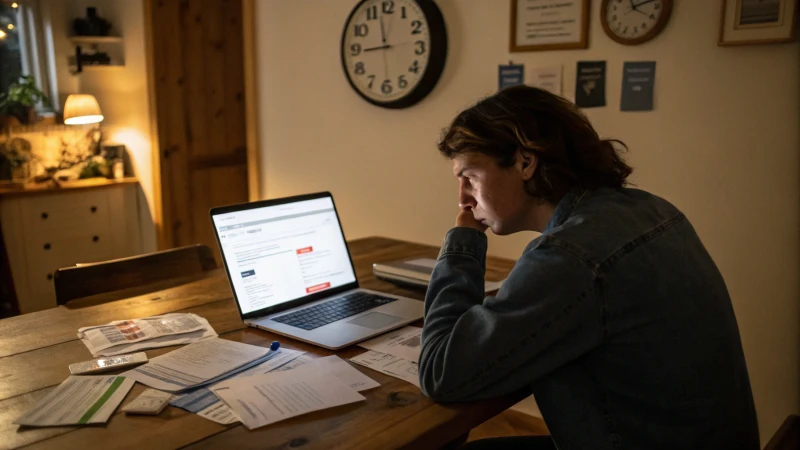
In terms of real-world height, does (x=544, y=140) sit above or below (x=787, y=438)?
above

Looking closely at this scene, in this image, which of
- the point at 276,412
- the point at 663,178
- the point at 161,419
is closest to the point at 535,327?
the point at 276,412

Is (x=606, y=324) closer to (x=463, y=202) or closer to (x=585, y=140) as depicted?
(x=585, y=140)

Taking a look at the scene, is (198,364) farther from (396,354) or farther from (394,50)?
(394,50)

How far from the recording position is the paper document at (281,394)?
3.57 ft

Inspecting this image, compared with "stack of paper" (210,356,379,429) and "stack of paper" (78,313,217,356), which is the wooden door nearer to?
"stack of paper" (78,313,217,356)

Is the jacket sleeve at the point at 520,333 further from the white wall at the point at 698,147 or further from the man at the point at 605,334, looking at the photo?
the white wall at the point at 698,147

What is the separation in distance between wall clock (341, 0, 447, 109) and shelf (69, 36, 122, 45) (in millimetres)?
1819

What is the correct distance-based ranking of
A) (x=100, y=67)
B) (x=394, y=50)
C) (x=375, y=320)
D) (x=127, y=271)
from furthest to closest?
(x=100, y=67) → (x=394, y=50) → (x=127, y=271) → (x=375, y=320)

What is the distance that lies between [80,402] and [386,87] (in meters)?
2.13

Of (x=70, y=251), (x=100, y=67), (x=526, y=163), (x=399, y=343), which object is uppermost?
(x=100, y=67)

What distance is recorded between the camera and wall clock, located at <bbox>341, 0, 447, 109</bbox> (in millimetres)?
2785

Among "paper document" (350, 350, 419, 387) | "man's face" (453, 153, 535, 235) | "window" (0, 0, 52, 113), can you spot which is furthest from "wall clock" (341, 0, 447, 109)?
"window" (0, 0, 52, 113)

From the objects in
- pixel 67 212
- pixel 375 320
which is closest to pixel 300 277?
pixel 375 320

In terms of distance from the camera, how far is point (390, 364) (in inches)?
51.6
